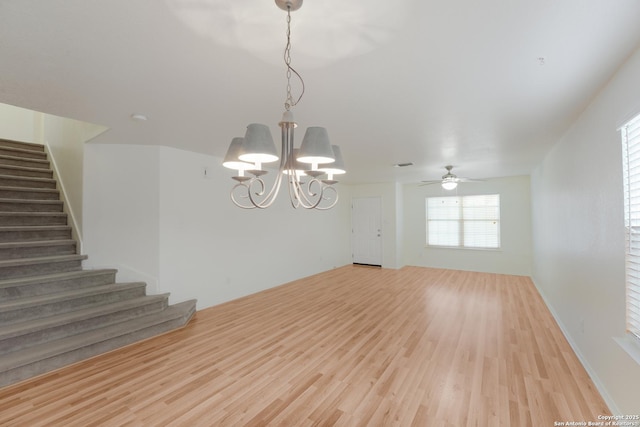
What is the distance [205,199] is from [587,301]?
4.92m

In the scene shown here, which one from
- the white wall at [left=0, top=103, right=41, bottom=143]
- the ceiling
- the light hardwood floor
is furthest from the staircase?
the ceiling

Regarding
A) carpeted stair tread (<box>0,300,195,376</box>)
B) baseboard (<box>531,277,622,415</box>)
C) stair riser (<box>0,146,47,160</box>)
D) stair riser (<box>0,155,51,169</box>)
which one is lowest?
baseboard (<box>531,277,622,415</box>)

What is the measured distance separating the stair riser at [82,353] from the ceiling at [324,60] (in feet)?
7.72

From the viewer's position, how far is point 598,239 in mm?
2275

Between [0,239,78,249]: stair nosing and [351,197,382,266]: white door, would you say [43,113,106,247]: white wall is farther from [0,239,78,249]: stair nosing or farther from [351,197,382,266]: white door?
[351,197,382,266]: white door

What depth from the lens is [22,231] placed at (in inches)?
139

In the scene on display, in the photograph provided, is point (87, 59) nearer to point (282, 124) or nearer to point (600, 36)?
point (282, 124)

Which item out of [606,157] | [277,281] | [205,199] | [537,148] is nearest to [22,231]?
[205,199]

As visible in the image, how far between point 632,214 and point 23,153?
769 centimetres

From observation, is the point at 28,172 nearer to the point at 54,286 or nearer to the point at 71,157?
the point at 71,157

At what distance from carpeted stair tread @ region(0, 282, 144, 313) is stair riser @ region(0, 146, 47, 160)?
2.91 metres

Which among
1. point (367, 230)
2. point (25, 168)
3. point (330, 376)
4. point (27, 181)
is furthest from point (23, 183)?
point (367, 230)

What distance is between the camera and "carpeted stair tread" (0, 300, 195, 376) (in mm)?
2424

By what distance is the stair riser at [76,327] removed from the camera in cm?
256
